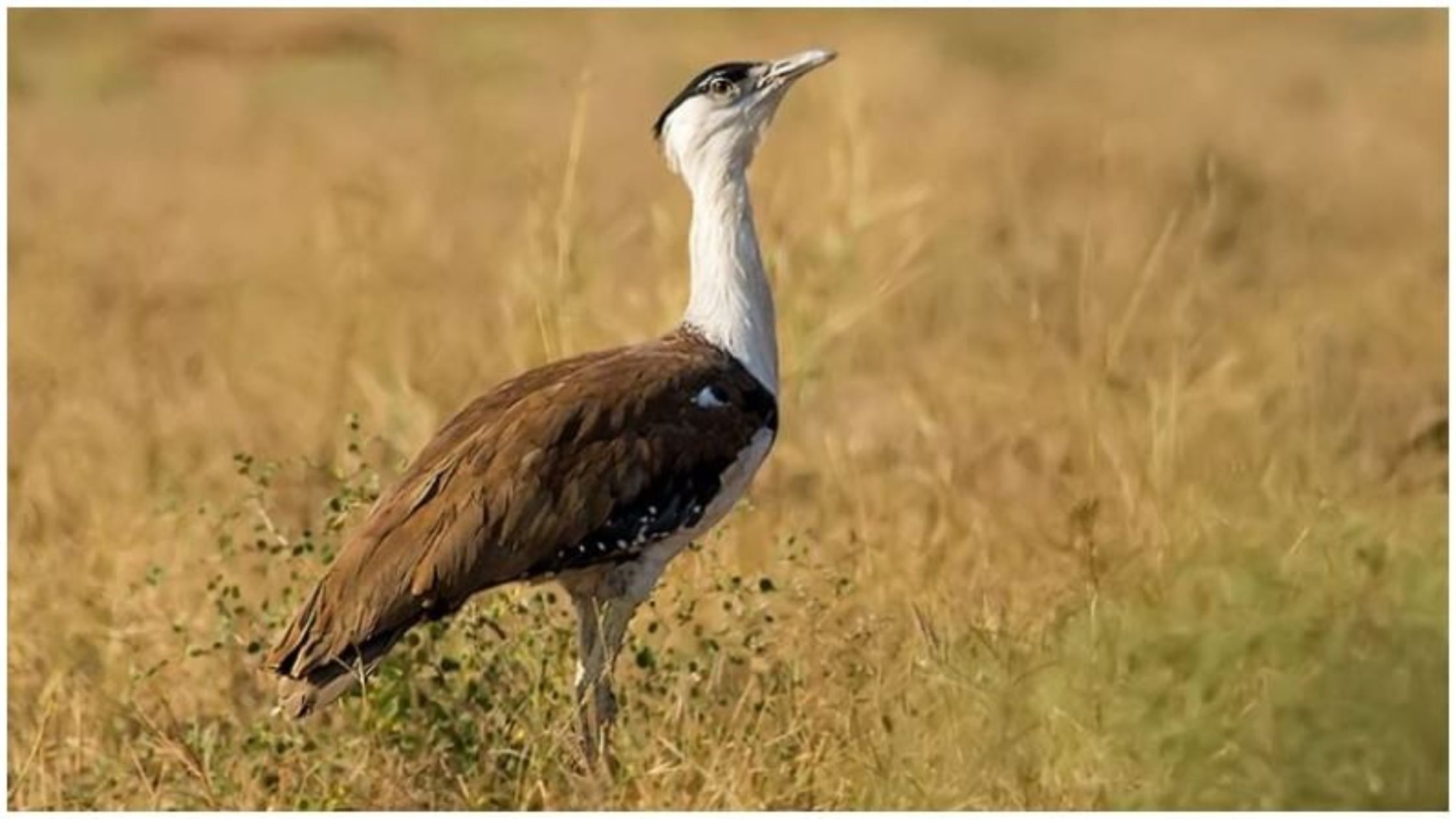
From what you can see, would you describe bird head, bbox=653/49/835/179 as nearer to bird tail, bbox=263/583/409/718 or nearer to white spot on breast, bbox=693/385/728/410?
white spot on breast, bbox=693/385/728/410

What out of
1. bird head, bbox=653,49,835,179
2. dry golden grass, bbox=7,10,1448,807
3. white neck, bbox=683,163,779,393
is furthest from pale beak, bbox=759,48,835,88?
dry golden grass, bbox=7,10,1448,807

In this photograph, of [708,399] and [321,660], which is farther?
[708,399]

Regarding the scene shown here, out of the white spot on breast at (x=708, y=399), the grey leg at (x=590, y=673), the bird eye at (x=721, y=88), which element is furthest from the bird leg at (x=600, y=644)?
the bird eye at (x=721, y=88)

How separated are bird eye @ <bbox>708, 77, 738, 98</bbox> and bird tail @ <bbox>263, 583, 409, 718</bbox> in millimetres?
1168

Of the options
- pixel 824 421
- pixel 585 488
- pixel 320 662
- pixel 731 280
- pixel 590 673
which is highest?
pixel 731 280

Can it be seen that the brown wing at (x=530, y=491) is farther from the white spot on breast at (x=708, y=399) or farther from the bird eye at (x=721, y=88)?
the bird eye at (x=721, y=88)

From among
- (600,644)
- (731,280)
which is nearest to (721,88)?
(731,280)

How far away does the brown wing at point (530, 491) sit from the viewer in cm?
501

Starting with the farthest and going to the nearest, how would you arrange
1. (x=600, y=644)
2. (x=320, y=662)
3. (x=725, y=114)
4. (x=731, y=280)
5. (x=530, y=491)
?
(x=725, y=114), (x=731, y=280), (x=600, y=644), (x=530, y=491), (x=320, y=662)

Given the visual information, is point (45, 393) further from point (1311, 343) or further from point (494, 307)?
point (1311, 343)

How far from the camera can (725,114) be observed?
5676mm

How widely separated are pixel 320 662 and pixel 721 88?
1.28m

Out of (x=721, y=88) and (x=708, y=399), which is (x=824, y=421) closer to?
(x=721, y=88)

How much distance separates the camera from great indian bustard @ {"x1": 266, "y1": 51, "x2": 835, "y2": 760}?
5016 millimetres
